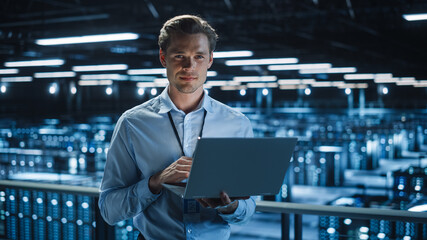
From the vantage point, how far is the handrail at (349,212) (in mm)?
1993

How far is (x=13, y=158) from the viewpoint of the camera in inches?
593

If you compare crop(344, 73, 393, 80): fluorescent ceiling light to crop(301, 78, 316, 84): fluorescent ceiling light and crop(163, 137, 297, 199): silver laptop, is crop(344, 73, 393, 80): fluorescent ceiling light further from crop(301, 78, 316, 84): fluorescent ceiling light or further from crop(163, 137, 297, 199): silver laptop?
crop(163, 137, 297, 199): silver laptop

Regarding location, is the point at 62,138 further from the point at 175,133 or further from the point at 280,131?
the point at 175,133

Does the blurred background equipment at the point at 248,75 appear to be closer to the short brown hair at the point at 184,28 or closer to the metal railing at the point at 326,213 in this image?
the metal railing at the point at 326,213

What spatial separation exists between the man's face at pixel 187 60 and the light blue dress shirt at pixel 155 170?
0.35 feet

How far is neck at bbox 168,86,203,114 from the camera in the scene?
1.52 m

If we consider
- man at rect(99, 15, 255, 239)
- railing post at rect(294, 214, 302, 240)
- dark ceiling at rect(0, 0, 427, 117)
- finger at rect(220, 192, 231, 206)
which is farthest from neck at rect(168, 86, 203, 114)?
dark ceiling at rect(0, 0, 427, 117)

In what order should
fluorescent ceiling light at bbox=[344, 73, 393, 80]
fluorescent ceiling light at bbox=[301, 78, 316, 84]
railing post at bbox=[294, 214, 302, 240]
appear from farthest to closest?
fluorescent ceiling light at bbox=[301, 78, 316, 84]
fluorescent ceiling light at bbox=[344, 73, 393, 80]
railing post at bbox=[294, 214, 302, 240]

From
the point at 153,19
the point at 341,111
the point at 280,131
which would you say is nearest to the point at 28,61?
the point at 153,19

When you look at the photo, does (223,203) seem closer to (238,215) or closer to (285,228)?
(238,215)

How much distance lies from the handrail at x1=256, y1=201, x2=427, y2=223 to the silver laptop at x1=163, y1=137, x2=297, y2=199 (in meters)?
0.87

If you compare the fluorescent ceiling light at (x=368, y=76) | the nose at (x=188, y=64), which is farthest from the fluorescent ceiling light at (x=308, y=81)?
the nose at (x=188, y=64)

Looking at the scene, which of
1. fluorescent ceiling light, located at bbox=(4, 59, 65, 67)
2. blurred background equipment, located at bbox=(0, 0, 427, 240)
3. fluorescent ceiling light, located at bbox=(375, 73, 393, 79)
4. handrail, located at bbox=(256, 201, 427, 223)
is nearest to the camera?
handrail, located at bbox=(256, 201, 427, 223)

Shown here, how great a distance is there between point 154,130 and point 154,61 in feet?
44.6
